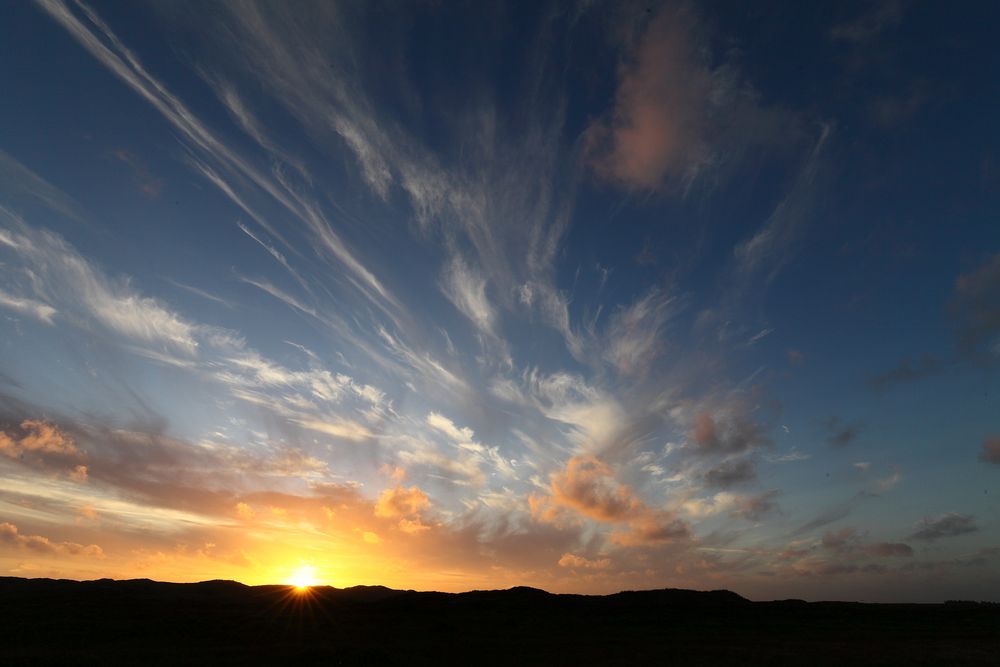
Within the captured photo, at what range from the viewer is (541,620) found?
99312mm

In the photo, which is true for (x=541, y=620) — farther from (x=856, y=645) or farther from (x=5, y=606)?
(x=5, y=606)

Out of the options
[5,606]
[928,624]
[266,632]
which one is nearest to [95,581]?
[5,606]

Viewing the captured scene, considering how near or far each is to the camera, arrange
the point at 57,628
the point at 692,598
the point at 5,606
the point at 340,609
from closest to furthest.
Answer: the point at 57,628, the point at 5,606, the point at 340,609, the point at 692,598

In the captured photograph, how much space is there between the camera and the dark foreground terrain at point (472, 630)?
57.8m

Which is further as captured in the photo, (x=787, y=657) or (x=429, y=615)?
(x=429, y=615)

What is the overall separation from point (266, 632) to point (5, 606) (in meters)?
59.7

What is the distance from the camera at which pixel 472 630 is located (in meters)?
84.5

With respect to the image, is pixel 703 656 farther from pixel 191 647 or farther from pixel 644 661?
pixel 191 647

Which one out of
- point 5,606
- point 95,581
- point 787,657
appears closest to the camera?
point 787,657

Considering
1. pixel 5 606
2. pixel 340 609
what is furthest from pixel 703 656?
pixel 5 606

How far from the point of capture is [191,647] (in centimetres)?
6316

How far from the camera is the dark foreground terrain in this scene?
190 ft

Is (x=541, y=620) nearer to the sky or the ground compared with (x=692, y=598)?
nearer to the ground

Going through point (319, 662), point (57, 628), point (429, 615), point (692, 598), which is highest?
point (692, 598)
